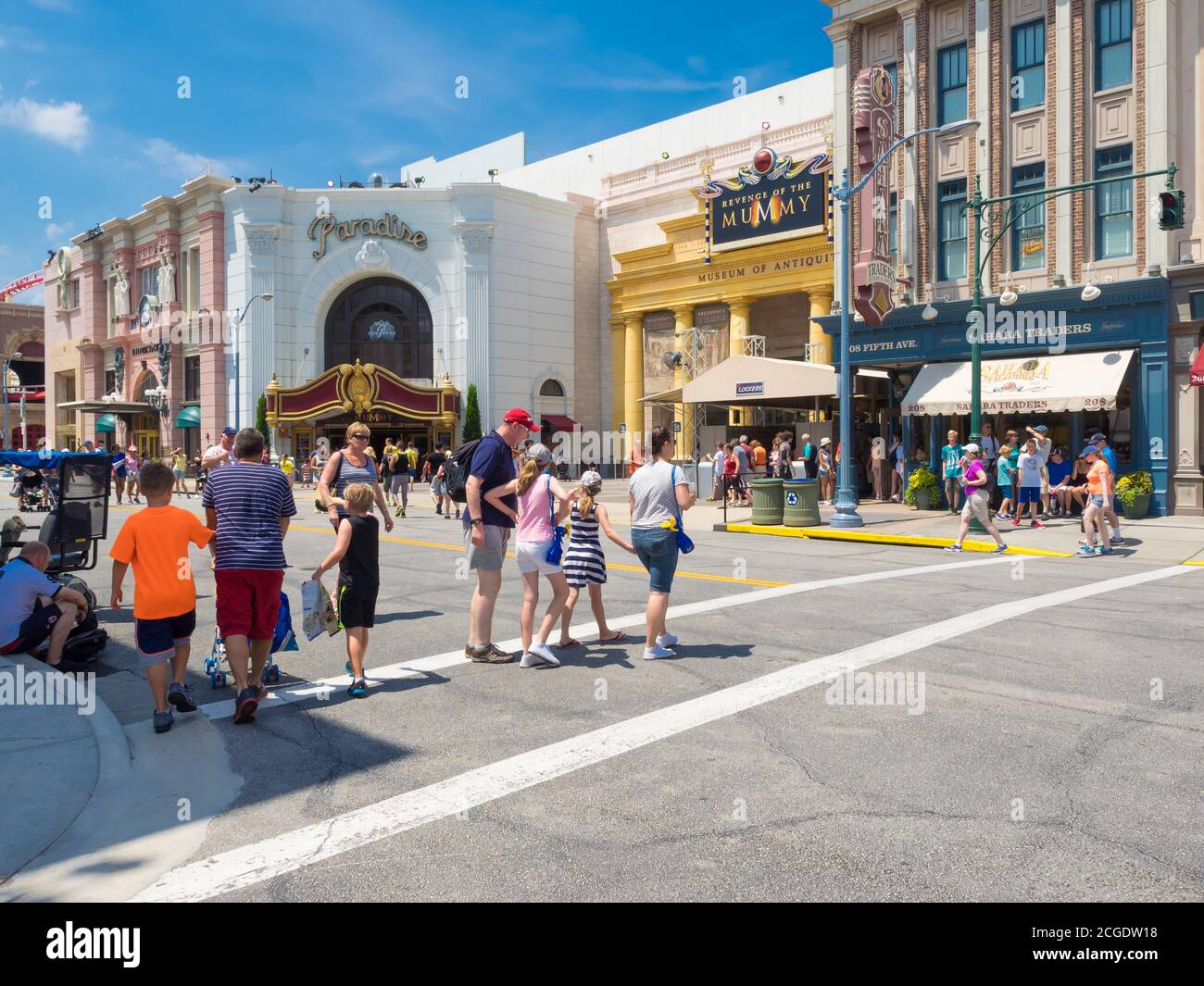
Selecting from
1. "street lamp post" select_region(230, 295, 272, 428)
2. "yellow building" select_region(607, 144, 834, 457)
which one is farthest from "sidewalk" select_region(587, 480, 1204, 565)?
"street lamp post" select_region(230, 295, 272, 428)

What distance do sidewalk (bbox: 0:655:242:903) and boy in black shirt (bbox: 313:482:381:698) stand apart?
41.0 inches

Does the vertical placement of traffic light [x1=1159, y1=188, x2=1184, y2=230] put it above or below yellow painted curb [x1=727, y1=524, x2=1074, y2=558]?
above

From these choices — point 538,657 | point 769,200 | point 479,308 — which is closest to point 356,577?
point 538,657

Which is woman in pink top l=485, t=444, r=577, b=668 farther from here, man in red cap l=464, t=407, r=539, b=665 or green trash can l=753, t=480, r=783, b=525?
green trash can l=753, t=480, r=783, b=525

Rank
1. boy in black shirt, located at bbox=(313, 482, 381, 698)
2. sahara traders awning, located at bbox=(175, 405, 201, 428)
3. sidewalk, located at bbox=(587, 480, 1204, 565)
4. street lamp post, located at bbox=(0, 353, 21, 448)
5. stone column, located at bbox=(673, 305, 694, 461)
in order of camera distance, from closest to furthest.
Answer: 1. boy in black shirt, located at bbox=(313, 482, 381, 698)
2. sidewalk, located at bbox=(587, 480, 1204, 565)
3. stone column, located at bbox=(673, 305, 694, 461)
4. sahara traders awning, located at bbox=(175, 405, 201, 428)
5. street lamp post, located at bbox=(0, 353, 21, 448)

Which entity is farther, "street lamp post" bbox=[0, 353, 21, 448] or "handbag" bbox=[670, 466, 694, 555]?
"street lamp post" bbox=[0, 353, 21, 448]

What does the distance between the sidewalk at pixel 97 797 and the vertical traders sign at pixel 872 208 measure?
19.8 metres

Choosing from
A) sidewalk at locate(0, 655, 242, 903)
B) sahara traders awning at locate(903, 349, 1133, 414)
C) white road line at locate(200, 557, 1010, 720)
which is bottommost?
sidewalk at locate(0, 655, 242, 903)

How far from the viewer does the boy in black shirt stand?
652cm

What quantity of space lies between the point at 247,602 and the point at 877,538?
13.6 m

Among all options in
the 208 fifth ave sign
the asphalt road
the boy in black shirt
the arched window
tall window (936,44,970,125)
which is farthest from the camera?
the arched window

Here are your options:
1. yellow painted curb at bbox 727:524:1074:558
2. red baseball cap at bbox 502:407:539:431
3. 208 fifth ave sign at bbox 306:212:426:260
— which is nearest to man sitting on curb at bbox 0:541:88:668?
red baseball cap at bbox 502:407:539:431

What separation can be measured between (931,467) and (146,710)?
21445mm
